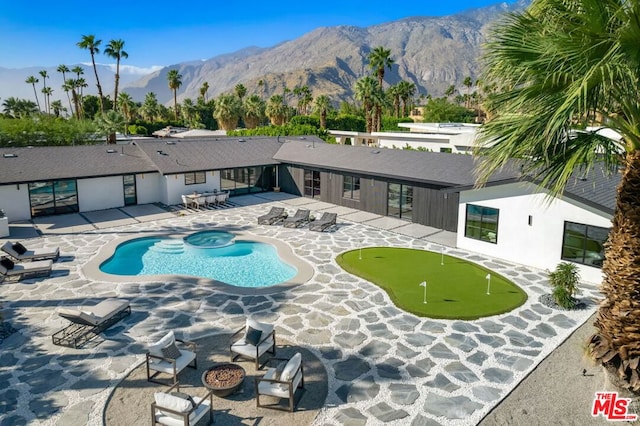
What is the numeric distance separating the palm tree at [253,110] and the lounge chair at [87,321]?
6779 cm

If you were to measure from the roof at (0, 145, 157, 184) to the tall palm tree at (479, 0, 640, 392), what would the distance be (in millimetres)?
23875

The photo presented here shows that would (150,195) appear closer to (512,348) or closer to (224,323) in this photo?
(224,323)

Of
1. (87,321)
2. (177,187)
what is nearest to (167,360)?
(87,321)

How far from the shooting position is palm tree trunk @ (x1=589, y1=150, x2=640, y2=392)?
292 inches

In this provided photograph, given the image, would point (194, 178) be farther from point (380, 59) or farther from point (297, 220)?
point (380, 59)

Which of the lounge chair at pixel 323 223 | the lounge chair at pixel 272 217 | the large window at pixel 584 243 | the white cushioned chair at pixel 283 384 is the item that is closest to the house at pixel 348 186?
the large window at pixel 584 243

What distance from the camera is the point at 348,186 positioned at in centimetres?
2817

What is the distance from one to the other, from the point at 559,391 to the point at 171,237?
57.5 feet

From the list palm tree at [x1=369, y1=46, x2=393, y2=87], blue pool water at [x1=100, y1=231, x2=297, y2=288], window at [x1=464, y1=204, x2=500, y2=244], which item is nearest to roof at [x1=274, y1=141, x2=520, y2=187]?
window at [x1=464, y1=204, x2=500, y2=244]

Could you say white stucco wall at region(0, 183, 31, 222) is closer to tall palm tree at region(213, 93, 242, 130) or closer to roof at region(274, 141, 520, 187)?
roof at region(274, 141, 520, 187)

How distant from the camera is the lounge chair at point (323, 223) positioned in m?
22.8

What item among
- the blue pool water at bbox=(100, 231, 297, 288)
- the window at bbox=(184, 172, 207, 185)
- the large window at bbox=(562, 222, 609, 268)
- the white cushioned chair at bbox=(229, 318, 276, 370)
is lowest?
the blue pool water at bbox=(100, 231, 297, 288)

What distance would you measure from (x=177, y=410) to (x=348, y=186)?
69.0 ft

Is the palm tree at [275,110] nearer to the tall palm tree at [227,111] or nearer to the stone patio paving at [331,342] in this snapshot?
the tall palm tree at [227,111]
